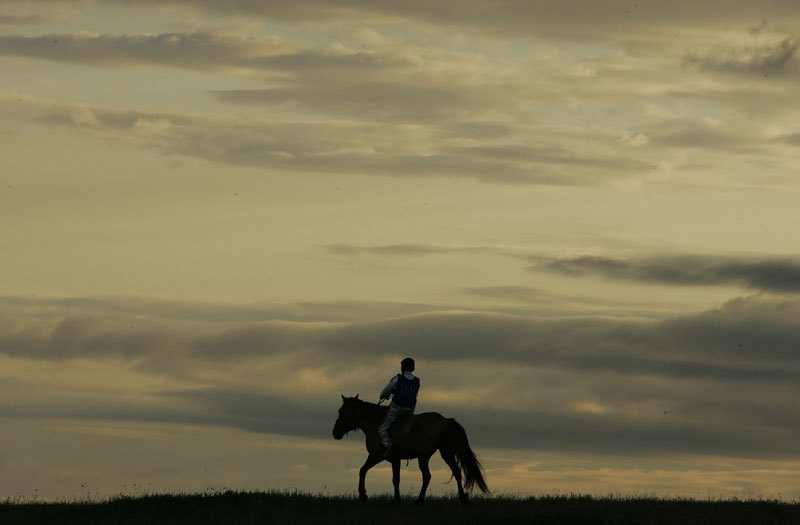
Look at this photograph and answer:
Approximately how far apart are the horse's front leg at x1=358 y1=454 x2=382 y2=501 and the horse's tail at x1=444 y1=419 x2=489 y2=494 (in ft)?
6.52

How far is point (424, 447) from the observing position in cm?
2825

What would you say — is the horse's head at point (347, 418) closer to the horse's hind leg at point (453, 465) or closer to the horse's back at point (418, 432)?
the horse's back at point (418, 432)

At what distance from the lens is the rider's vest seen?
92.7 feet

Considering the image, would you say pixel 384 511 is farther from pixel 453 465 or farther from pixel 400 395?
pixel 400 395

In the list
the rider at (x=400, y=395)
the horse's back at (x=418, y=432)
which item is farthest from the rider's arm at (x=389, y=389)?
the horse's back at (x=418, y=432)

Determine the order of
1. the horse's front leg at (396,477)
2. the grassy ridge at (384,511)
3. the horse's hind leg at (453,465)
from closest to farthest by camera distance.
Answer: the grassy ridge at (384,511), the horse's hind leg at (453,465), the horse's front leg at (396,477)

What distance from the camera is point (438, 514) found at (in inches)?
1053

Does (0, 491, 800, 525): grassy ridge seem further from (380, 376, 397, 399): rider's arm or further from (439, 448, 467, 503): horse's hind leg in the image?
(380, 376, 397, 399): rider's arm

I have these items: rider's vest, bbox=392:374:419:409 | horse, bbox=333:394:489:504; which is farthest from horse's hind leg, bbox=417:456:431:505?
rider's vest, bbox=392:374:419:409

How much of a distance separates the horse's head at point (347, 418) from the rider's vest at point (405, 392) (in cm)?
151

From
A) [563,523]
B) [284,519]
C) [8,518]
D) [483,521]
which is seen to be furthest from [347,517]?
[8,518]

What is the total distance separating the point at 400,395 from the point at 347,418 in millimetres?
2051

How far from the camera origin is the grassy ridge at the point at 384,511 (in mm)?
25938

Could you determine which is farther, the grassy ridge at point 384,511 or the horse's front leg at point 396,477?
the horse's front leg at point 396,477
